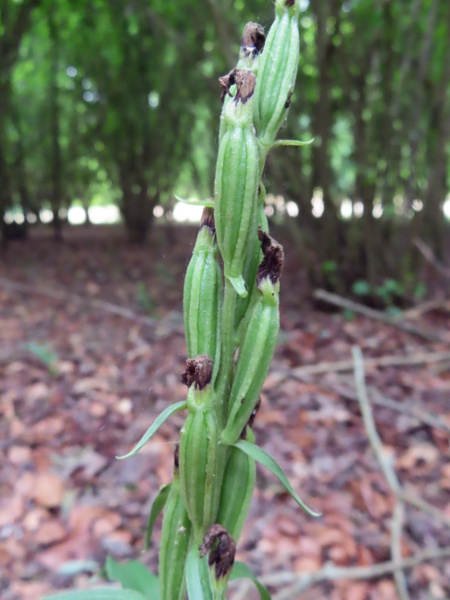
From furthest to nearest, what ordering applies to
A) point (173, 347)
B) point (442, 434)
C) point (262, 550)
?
point (173, 347) < point (442, 434) < point (262, 550)

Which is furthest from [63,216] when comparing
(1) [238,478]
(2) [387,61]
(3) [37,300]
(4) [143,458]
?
(1) [238,478]

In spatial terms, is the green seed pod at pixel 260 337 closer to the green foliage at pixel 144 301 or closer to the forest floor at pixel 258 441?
the forest floor at pixel 258 441

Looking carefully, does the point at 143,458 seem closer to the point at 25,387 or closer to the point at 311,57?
the point at 25,387

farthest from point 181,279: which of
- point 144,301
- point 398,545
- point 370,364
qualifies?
point 398,545

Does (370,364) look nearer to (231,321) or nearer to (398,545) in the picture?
(398,545)

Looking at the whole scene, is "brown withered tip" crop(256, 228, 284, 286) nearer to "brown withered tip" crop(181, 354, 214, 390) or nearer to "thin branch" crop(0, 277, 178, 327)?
"brown withered tip" crop(181, 354, 214, 390)

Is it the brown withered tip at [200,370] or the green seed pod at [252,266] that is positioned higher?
the green seed pod at [252,266]

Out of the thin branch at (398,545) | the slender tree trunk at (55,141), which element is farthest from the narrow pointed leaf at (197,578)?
the slender tree trunk at (55,141)
